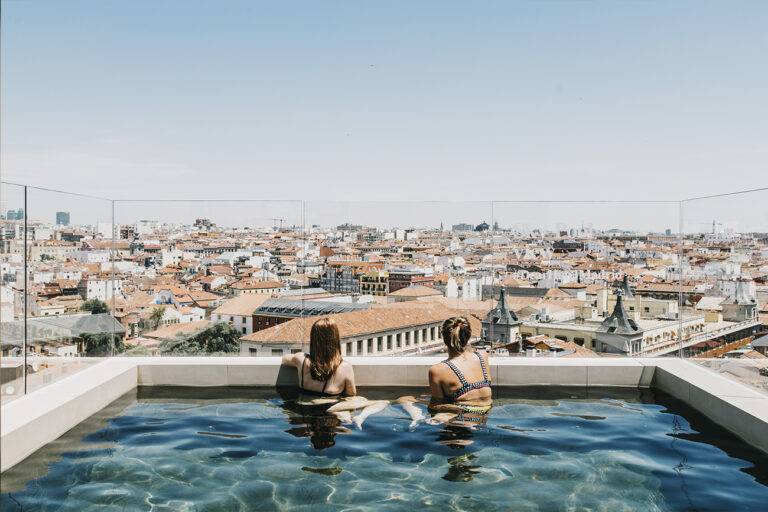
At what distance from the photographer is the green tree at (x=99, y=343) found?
5.64 m

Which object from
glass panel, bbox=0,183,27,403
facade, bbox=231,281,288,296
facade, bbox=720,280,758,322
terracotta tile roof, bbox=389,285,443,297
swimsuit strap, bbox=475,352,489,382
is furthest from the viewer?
terracotta tile roof, bbox=389,285,443,297

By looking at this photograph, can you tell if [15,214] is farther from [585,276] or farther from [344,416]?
[585,276]

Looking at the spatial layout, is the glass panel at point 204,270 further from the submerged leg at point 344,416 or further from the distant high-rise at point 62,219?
the submerged leg at point 344,416

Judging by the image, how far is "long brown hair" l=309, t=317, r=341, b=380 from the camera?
482cm

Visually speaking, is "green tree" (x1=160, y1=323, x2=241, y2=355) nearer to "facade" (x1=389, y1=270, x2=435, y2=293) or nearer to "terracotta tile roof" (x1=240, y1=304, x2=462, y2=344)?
"terracotta tile roof" (x1=240, y1=304, x2=462, y2=344)

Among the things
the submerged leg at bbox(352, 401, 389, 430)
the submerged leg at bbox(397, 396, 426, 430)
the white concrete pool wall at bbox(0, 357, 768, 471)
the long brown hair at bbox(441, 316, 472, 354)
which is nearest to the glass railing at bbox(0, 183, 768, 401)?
the white concrete pool wall at bbox(0, 357, 768, 471)

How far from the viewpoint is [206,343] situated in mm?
5977

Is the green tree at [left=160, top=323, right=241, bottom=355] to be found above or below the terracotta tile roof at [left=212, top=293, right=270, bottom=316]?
below

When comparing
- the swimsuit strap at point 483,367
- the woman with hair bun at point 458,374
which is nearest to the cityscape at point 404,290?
the swimsuit strap at point 483,367

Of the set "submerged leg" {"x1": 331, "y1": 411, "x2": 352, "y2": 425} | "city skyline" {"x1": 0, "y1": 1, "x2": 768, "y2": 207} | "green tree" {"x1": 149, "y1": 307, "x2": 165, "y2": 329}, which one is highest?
"city skyline" {"x1": 0, "y1": 1, "x2": 768, "y2": 207}

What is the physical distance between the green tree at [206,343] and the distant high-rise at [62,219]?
139cm

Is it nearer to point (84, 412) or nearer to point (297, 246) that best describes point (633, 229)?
point (297, 246)

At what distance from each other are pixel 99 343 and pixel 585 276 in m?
4.59

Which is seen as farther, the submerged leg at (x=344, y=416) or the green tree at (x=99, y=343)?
the green tree at (x=99, y=343)
